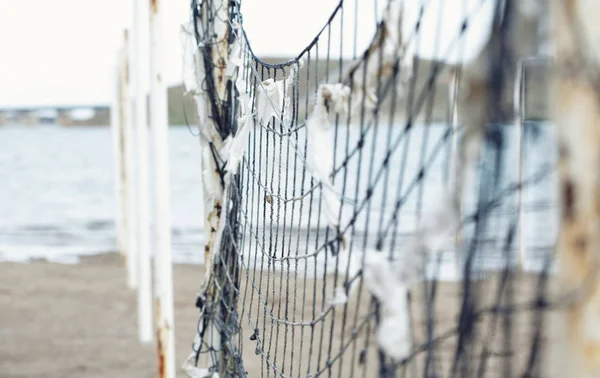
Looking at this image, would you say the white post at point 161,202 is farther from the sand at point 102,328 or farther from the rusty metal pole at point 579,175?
the rusty metal pole at point 579,175

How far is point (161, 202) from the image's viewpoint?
3.48 metres

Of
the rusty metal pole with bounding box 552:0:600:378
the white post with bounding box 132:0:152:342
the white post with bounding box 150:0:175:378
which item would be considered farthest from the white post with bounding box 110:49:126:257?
the rusty metal pole with bounding box 552:0:600:378

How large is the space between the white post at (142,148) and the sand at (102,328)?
332 millimetres

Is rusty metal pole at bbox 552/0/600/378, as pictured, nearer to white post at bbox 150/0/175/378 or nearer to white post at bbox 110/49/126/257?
white post at bbox 150/0/175/378

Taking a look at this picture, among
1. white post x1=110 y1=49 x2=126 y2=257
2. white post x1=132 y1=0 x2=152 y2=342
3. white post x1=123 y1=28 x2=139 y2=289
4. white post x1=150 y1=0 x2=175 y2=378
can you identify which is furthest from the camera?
white post x1=110 y1=49 x2=126 y2=257

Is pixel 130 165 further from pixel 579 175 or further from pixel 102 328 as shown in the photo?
pixel 579 175

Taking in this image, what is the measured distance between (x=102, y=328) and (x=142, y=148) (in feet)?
5.79

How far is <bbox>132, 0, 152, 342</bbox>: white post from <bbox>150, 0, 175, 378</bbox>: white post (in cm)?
107

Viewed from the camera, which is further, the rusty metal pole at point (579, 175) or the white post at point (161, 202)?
the white post at point (161, 202)

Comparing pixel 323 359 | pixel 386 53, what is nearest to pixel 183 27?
pixel 386 53

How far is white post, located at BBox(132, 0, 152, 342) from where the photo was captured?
15.2 ft

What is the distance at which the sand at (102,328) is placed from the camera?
4.68 meters

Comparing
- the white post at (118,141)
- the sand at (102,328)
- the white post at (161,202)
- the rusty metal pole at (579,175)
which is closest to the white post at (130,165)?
the sand at (102,328)

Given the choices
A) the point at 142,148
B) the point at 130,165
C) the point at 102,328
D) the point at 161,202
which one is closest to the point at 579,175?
the point at 161,202
